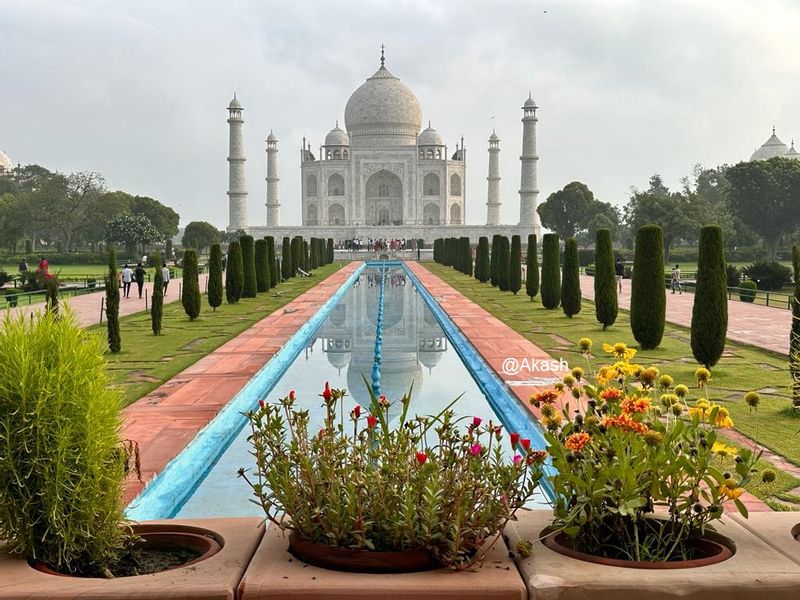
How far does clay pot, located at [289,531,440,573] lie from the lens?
1951 millimetres

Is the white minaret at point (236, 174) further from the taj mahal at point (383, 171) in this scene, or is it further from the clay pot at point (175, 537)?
the clay pot at point (175, 537)

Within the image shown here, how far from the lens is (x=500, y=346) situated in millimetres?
8453

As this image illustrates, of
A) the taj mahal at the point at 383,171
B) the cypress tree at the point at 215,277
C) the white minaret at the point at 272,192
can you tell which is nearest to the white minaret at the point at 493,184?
the taj mahal at the point at 383,171

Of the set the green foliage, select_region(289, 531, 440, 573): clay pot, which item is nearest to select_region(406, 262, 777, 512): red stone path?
select_region(289, 531, 440, 573): clay pot

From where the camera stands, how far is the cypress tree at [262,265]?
54.6 feet

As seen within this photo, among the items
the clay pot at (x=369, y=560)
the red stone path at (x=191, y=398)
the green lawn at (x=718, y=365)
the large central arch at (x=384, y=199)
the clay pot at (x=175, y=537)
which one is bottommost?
the red stone path at (x=191, y=398)

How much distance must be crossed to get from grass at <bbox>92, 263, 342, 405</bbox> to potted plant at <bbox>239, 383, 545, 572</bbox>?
83.7 inches

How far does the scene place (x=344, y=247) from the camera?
40344mm

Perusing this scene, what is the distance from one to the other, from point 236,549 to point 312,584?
0.28 meters

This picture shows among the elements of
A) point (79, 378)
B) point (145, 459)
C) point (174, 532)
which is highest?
point (79, 378)

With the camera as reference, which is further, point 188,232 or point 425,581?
point 188,232

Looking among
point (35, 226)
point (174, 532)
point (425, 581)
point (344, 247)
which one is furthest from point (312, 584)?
point (344, 247)

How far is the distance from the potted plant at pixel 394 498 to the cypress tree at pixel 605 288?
821 cm

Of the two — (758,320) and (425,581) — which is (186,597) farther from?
(758,320)
